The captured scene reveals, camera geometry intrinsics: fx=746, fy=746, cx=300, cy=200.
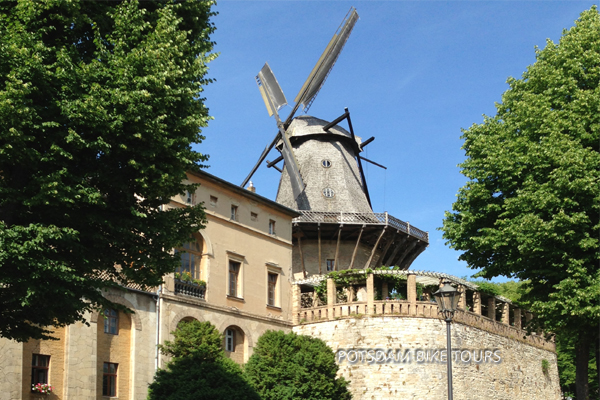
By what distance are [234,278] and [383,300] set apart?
6.37 metres

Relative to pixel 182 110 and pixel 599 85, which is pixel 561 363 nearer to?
pixel 599 85

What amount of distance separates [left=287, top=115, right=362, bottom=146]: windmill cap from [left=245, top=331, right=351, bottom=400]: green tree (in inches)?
576

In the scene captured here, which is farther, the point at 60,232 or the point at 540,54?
the point at 540,54

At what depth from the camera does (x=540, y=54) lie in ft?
83.6

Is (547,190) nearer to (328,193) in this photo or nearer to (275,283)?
(275,283)

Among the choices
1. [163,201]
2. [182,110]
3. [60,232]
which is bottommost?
[60,232]

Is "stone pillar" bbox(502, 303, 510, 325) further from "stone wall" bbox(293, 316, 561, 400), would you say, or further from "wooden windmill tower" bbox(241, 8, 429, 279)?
"wooden windmill tower" bbox(241, 8, 429, 279)

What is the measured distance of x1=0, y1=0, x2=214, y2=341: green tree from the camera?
1344 centimetres

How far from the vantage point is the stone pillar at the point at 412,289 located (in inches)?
1233

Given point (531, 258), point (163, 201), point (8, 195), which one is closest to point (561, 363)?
point (531, 258)

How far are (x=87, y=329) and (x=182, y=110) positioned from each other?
1059 centimetres

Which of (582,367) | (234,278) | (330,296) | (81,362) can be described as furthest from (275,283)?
(582,367)

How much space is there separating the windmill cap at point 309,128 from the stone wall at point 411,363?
42.1ft

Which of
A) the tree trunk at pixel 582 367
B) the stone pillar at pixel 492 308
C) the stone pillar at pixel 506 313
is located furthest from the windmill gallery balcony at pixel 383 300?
the tree trunk at pixel 582 367
